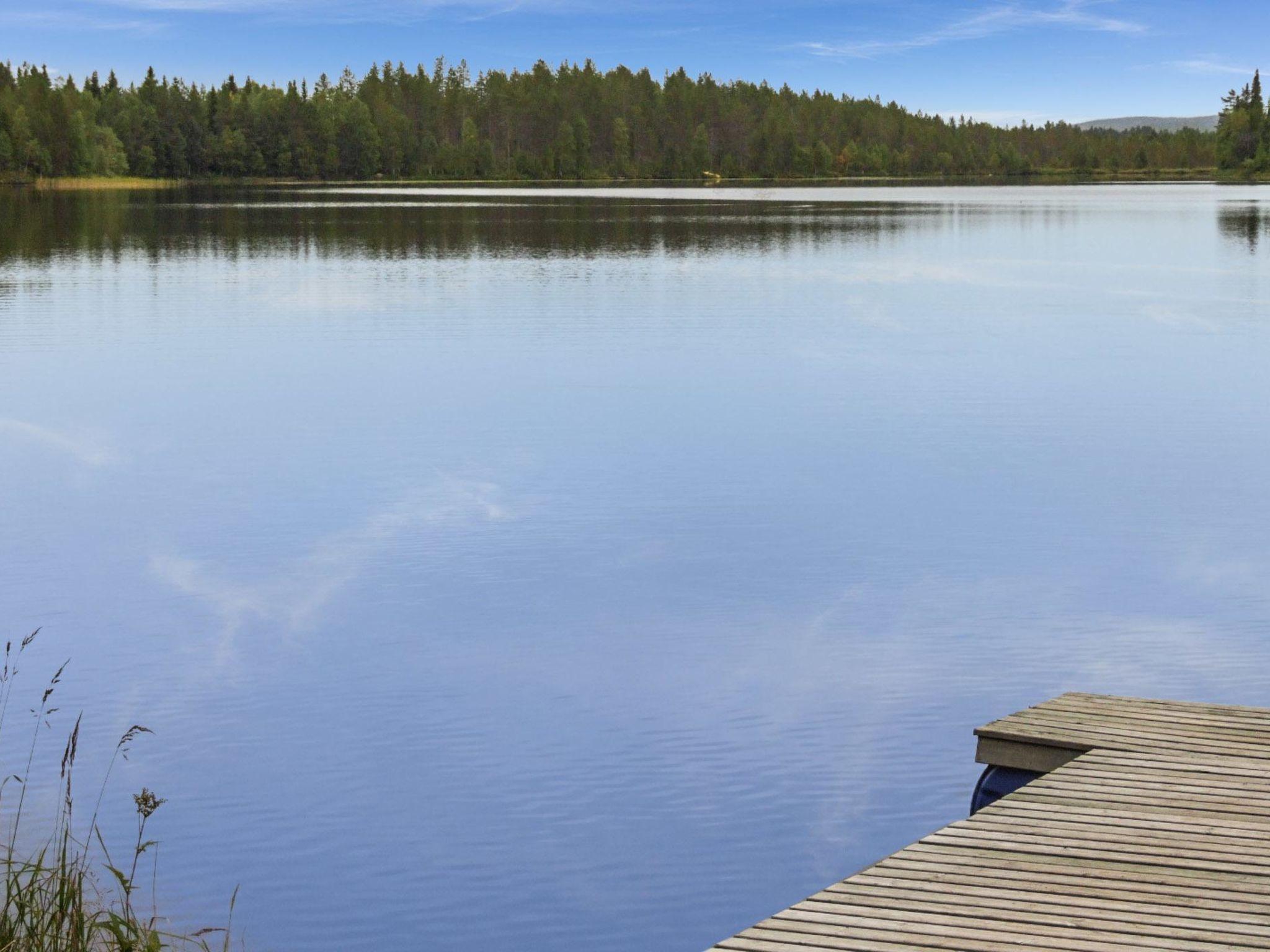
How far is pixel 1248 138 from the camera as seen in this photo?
189 meters

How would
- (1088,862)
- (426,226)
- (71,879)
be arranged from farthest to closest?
1. (426,226)
2. (71,879)
3. (1088,862)

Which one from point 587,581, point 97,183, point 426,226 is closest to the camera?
point 587,581

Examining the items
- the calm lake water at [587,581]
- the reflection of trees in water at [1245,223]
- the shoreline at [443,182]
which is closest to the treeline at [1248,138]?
the shoreline at [443,182]

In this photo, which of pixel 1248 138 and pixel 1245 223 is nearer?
pixel 1245 223

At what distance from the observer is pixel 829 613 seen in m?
12.7

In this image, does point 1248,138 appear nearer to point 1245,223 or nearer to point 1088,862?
point 1245,223

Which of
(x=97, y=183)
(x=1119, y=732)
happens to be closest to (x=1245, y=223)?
(x=1119, y=732)

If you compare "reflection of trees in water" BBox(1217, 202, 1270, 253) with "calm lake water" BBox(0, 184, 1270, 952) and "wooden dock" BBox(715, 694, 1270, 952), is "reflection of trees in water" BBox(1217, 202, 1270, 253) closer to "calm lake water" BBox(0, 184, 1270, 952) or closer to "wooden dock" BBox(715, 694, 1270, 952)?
"calm lake water" BBox(0, 184, 1270, 952)

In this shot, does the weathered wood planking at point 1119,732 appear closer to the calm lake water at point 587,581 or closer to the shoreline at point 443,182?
the calm lake water at point 587,581

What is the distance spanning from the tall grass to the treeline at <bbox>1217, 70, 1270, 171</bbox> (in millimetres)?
194325

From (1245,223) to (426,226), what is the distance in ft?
123

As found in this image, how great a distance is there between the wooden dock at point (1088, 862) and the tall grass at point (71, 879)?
2503 mm

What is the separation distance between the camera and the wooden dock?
558 centimetres

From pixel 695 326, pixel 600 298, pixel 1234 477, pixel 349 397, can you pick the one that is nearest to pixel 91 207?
pixel 600 298
